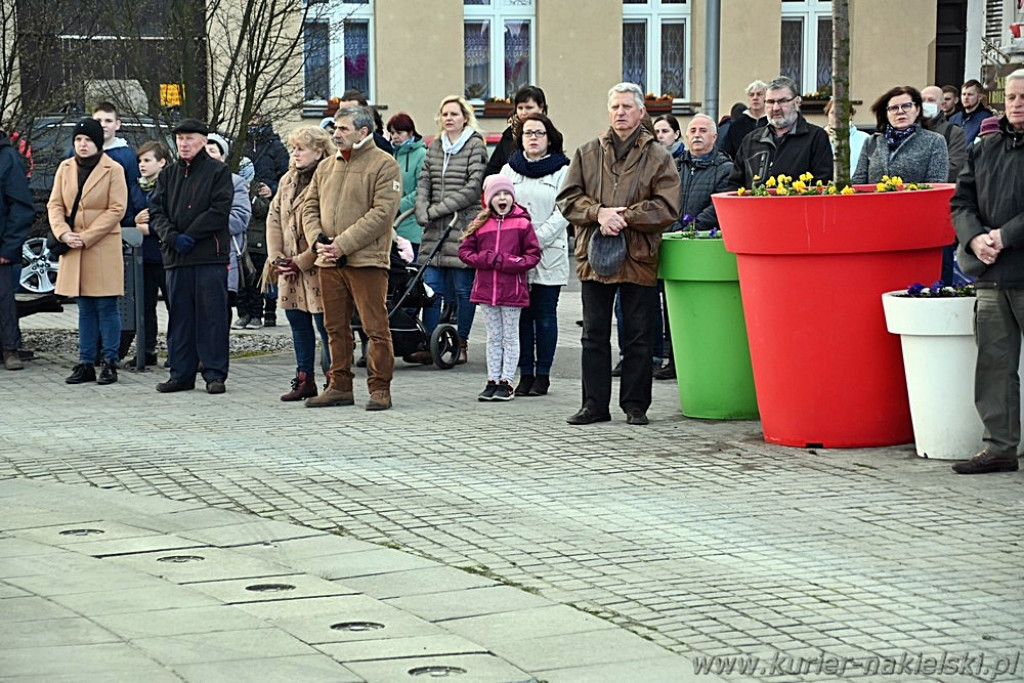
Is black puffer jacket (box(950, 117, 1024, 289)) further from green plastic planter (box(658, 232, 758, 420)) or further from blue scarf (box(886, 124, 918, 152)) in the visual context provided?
blue scarf (box(886, 124, 918, 152))

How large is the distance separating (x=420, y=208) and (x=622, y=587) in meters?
7.28

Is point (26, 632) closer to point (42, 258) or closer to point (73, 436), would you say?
point (73, 436)

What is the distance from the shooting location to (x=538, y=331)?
→ 12219mm

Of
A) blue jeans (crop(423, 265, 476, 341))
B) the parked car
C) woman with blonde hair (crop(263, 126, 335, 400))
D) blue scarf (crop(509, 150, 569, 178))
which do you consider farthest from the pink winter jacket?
the parked car

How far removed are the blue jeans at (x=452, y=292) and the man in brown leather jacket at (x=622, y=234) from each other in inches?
105

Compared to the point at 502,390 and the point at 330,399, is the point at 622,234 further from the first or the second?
the point at 330,399

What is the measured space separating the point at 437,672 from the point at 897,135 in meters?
6.75

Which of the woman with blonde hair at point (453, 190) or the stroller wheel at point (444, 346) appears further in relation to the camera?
the stroller wheel at point (444, 346)

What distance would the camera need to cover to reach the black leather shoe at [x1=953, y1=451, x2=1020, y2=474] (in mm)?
8750

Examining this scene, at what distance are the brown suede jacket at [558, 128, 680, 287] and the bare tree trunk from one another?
Result: 96 cm

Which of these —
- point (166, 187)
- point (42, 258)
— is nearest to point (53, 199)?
point (166, 187)

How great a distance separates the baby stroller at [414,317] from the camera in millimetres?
13406

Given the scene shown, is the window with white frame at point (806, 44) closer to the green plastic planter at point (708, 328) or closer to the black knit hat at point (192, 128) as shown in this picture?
the black knit hat at point (192, 128)

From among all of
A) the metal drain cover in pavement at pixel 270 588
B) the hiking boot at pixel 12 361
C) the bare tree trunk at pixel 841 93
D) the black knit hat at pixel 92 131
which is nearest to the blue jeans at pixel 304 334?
the black knit hat at pixel 92 131
